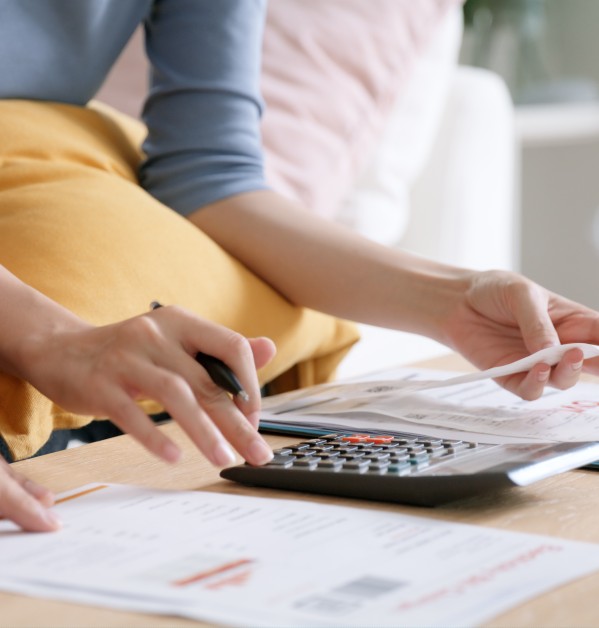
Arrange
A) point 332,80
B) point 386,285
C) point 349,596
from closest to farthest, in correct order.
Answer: point 349,596 → point 386,285 → point 332,80

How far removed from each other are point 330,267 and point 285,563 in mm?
548

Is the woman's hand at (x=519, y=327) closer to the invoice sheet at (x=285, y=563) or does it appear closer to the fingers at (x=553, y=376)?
the fingers at (x=553, y=376)

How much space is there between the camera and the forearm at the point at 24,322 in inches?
23.9

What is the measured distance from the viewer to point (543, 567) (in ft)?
1.34

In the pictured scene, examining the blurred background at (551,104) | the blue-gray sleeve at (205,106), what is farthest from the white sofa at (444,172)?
the blurred background at (551,104)

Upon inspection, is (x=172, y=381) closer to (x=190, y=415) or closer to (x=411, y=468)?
(x=190, y=415)

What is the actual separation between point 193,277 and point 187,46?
313 mm

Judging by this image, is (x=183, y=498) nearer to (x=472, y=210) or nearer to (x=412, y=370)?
(x=412, y=370)

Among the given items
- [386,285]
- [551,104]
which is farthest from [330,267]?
[551,104]

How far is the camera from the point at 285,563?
412 mm

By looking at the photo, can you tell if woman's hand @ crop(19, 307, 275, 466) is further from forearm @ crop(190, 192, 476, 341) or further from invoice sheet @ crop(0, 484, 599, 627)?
forearm @ crop(190, 192, 476, 341)

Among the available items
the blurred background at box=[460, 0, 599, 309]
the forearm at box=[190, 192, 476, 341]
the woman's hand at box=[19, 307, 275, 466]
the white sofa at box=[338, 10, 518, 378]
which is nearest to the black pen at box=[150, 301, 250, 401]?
the woman's hand at box=[19, 307, 275, 466]

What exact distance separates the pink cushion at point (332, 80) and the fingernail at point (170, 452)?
89 cm

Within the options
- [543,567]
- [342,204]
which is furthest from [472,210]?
[543,567]
